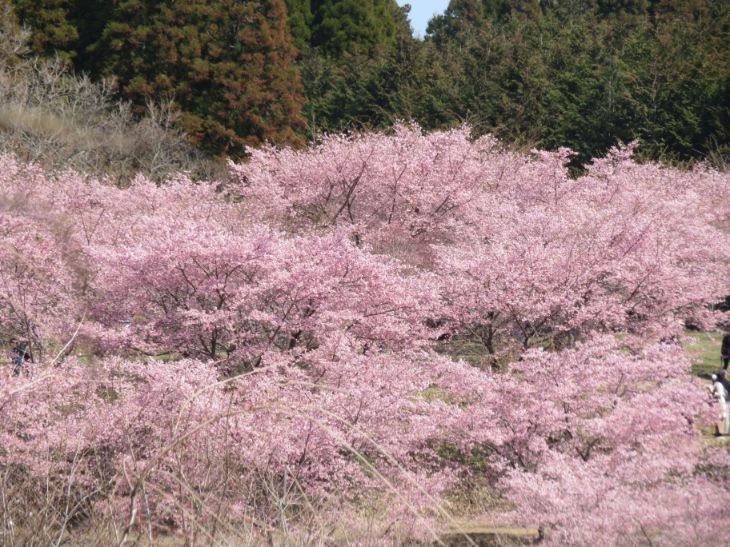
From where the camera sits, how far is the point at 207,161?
22.8 metres

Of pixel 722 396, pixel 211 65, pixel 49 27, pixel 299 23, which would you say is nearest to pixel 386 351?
pixel 722 396

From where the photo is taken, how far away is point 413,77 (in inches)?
1153

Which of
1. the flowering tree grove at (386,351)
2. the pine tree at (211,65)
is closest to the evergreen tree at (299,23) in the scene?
the pine tree at (211,65)

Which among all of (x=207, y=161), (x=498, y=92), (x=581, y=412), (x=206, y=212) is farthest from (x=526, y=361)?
(x=498, y=92)

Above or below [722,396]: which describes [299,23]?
above

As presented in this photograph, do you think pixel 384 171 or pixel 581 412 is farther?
pixel 384 171

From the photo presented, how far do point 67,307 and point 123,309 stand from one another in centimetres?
75

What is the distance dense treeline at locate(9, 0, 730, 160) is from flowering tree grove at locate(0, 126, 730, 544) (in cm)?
1084

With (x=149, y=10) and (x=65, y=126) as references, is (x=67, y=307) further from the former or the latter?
(x=149, y=10)

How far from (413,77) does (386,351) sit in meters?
21.2

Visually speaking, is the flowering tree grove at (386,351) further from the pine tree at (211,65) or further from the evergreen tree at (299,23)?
the evergreen tree at (299,23)

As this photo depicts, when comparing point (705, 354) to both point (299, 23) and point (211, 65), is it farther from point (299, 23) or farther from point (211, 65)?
point (299, 23)

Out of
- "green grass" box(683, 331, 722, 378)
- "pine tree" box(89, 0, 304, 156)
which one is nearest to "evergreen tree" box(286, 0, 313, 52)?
"pine tree" box(89, 0, 304, 156)

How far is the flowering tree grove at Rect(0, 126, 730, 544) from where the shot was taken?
6492 millimetres
